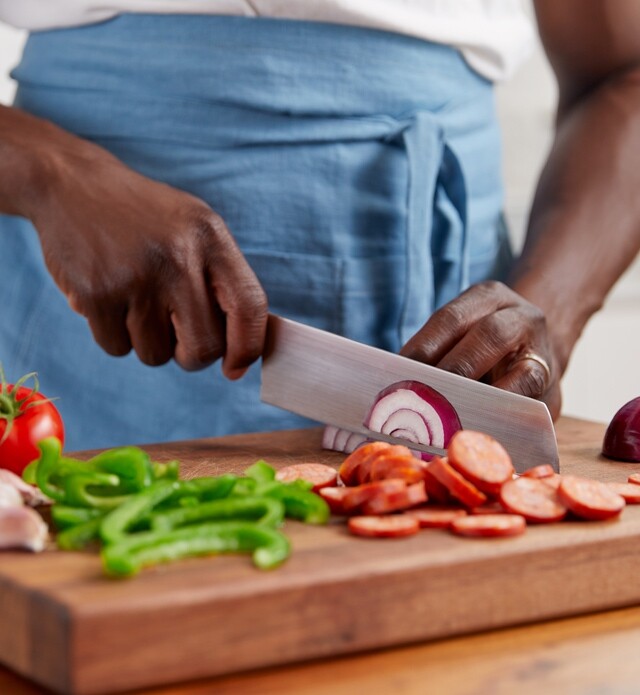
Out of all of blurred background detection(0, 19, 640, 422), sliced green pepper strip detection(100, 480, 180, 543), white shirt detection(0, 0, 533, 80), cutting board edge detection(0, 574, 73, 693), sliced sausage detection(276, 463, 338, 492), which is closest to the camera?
cutting board edge detection(0, 574, 73, 693)

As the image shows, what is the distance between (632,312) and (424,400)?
6.38ft

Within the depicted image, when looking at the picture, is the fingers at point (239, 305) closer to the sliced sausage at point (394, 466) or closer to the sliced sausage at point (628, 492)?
the sliced sausage at point (394, 466)

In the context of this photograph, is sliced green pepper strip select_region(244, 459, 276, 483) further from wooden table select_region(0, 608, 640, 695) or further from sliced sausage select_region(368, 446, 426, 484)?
wooden table select_region(0, 608, 640, 695)

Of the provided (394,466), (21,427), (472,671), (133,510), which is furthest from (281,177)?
(472,671)

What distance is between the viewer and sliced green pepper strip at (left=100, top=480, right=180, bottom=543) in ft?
Answer: 2.91

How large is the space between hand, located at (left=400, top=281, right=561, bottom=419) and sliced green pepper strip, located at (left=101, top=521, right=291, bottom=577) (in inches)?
18.6

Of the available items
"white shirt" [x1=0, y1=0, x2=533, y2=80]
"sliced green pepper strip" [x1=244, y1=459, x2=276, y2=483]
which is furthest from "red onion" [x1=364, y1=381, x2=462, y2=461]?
"white shirt" [x1=0, y1=0, x2=533, y2=80]

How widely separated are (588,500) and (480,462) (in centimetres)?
9

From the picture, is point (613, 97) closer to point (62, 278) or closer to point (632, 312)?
point (62, 278)

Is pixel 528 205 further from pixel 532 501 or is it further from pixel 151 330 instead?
pixel 532 501

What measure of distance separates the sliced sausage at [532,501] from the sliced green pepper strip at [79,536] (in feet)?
1.09

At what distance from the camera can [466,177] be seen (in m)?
1.60

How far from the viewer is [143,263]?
128 cm

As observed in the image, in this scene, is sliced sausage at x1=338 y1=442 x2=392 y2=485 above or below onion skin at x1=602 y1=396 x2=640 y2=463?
below
